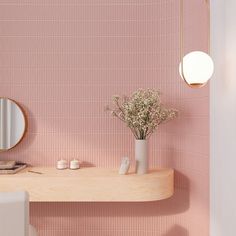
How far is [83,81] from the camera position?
270cm

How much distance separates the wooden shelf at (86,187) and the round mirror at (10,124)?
39 centimetres

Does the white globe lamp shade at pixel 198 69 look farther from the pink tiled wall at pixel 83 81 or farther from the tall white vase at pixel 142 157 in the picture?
the pink tiled wall at pixel 83 81

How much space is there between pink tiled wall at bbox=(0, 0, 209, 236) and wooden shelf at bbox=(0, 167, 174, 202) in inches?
15.1

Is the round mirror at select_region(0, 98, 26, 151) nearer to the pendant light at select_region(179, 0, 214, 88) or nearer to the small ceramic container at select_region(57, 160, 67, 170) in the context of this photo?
the small ceramic container at select_region(57, 160, 67, 170)

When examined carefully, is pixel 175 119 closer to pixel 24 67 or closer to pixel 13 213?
pixel 24 67

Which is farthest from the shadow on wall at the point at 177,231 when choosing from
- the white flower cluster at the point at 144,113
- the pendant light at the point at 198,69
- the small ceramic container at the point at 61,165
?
the pendant light at the point at 198,69

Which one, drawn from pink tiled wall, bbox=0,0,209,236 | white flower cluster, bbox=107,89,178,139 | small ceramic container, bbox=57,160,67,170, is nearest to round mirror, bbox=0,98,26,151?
pink tiled wall, bbox=0,0,209,236

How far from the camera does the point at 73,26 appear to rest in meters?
2.69

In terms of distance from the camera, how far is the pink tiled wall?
2684 mm

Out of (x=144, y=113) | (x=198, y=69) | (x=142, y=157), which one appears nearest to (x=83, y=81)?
(x=144, y=113)

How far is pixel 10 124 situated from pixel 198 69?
1.51 metres

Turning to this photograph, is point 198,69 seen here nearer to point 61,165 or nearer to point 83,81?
point 83,81

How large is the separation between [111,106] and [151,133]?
0.37 meters

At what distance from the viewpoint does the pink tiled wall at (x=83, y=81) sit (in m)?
2.68
